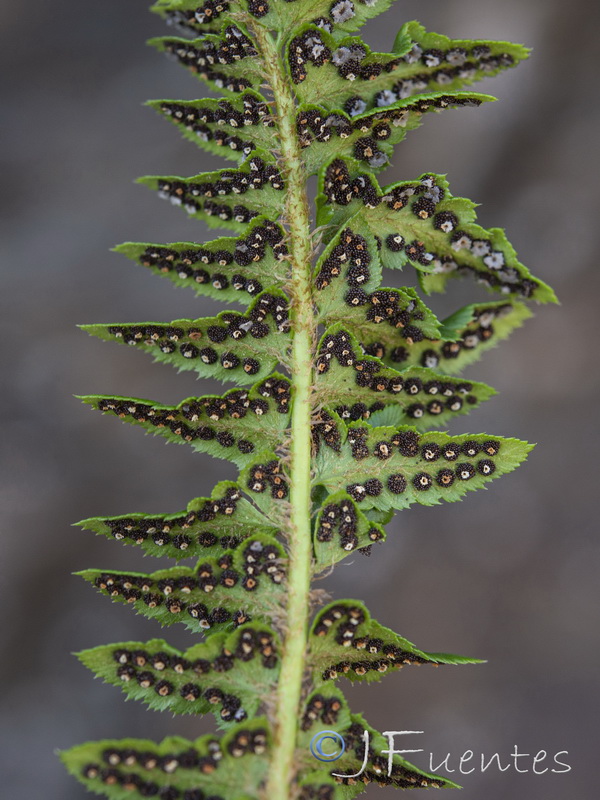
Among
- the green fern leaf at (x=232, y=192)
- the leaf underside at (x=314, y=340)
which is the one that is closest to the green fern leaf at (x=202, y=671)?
the leaf underside at (x=314, y=340)

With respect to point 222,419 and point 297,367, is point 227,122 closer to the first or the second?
point 297,367

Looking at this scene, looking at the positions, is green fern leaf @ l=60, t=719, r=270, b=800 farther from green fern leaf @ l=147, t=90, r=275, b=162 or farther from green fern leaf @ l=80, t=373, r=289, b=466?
green fern leaf @ l=147, t=90, r=275, b=162

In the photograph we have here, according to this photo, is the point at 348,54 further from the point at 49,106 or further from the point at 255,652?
the point at 49,106

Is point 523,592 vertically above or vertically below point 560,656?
above

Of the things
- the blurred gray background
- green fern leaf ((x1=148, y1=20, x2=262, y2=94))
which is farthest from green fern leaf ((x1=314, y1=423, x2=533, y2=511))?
the blurred gray background

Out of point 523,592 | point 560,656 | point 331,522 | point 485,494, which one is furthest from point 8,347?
point 560,656
